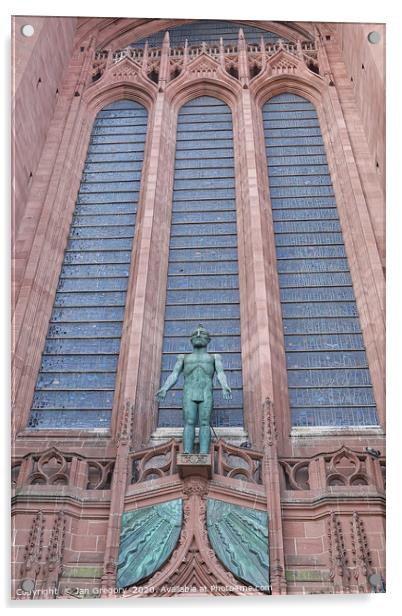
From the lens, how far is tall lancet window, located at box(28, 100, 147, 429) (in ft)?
44.7

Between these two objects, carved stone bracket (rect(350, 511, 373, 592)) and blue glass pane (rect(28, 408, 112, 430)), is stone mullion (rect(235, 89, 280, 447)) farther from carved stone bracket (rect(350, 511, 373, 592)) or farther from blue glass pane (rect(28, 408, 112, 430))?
blue glass pane (rect(28, 408, 112, 430))

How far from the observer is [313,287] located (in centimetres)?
1519

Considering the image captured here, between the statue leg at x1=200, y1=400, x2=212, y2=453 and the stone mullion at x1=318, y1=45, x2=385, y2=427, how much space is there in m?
3.03

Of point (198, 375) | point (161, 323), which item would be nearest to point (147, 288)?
point (161, 323)

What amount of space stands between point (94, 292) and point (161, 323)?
5.31 ft

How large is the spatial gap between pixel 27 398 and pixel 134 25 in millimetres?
11913

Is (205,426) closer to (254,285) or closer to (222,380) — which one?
(222,380)

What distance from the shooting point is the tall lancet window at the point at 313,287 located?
1345 centimetres

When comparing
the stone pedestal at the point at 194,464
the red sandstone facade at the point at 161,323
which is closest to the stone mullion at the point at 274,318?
the red sandstone facade at the point at 161,323

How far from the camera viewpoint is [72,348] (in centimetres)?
1444

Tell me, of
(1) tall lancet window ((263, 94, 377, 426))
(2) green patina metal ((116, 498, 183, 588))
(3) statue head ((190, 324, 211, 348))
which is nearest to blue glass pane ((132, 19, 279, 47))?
(1) tall lancet window ((263, 94, 377, 426))

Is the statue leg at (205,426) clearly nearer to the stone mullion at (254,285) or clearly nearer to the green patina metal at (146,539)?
the green patina metal at (146,539)

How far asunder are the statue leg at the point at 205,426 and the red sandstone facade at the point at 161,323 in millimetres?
420

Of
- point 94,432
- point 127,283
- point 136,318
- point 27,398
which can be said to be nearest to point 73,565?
point 94,432
